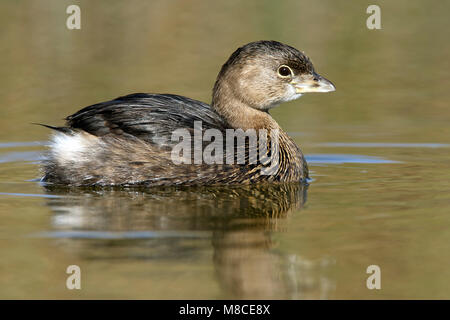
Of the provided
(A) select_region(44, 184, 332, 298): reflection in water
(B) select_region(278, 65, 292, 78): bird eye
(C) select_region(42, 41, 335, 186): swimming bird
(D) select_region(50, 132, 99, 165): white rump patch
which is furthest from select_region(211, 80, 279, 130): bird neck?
(D) select_region(50, 132, 99, 165): white rump patch

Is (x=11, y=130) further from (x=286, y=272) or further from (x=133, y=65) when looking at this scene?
(x=286, y=272)

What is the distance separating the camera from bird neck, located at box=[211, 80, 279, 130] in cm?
935

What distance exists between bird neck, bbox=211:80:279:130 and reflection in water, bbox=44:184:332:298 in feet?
2.56

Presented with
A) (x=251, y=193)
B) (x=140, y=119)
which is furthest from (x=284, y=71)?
(x=140, y=119)

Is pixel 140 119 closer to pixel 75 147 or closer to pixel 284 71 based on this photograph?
pixel 75 147

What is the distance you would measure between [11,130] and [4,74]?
444 centimetres

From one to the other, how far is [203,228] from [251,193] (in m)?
1.56

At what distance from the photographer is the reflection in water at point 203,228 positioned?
602 cm

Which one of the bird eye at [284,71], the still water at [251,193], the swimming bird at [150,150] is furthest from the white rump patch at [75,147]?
the bird eye at [284,71]

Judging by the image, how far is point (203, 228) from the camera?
281 inches

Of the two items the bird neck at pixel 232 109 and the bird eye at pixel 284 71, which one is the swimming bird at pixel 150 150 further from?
the bird eye at pixel 284 71

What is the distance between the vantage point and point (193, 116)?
8.83m

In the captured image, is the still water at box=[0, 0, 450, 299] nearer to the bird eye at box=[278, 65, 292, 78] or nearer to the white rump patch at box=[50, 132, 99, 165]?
the white rump patch at box=[50, 132, 99, 165]
